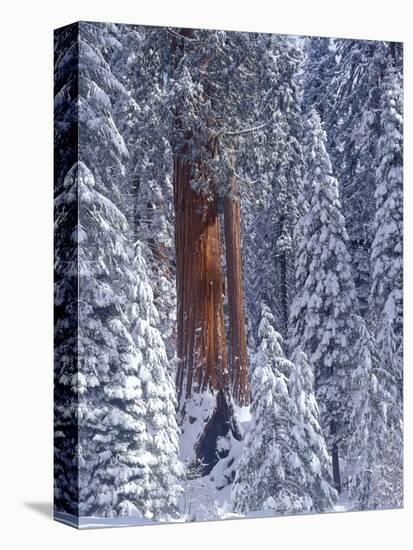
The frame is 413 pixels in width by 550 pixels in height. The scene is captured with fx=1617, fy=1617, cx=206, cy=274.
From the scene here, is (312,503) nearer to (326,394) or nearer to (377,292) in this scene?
(326,394)

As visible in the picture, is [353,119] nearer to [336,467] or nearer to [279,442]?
[279,442]

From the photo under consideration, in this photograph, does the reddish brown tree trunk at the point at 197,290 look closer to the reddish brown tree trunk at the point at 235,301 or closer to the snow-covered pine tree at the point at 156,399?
the reddish brown tree trunk at the point at 235,301

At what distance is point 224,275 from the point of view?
15469 millimetres

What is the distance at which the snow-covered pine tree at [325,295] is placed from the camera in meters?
15.8

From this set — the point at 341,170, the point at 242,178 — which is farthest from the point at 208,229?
the point at 341,170

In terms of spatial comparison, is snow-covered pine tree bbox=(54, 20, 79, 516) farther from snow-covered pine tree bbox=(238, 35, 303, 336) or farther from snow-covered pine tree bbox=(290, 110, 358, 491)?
snow-covered pine tree bbox=(290, 110, 358, 491)

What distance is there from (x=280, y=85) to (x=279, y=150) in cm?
64

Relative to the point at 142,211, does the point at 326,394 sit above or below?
below

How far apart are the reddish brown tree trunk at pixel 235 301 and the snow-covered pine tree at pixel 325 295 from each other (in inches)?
22.6

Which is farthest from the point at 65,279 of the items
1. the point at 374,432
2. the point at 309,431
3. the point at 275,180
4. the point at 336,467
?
the point at 374,432

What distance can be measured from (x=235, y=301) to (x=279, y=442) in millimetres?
1436

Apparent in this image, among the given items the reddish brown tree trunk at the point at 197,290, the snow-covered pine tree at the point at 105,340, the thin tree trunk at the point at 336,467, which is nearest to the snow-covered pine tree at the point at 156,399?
the snow-covered pine tree at the point at 105,340

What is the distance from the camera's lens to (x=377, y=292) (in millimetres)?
16234

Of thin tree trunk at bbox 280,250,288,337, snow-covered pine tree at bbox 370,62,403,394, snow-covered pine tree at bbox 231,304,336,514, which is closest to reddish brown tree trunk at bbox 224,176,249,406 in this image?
snow-covered pine tree at bbox 231,304,336,514
